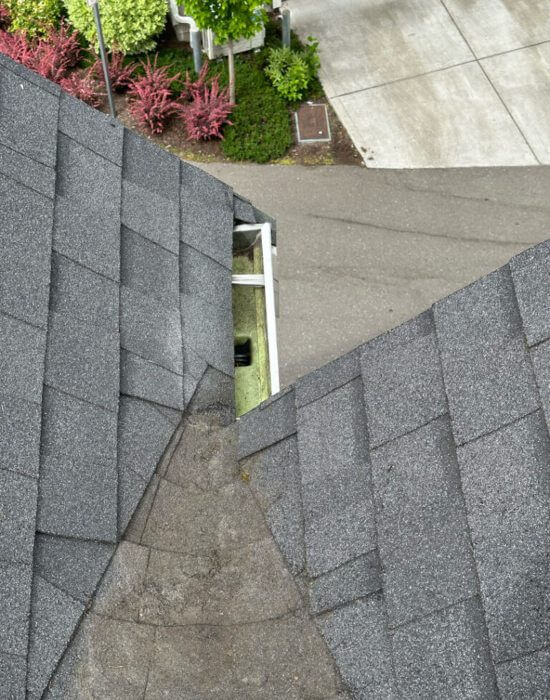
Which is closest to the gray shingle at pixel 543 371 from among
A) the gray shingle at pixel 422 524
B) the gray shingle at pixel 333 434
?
the gray shingle at pixel 422 524

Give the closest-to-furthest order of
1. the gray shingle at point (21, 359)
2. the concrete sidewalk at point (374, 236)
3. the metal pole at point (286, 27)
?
1. the gray shingle at point (21, 359)
2. the concrete sidewalk at point (374, 236)
3. the metal pole at point (286, 27)

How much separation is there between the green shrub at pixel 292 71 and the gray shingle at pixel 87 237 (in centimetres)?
835

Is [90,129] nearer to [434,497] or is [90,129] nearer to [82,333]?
[82,333]

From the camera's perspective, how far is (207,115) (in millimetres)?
12156

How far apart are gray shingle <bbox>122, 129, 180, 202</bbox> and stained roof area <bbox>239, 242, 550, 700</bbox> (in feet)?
5.71

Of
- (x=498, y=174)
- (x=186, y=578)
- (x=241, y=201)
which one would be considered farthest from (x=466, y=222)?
(x=186, y=578)

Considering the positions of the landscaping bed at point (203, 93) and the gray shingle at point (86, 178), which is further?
the landscaping bed at point (203, 93)

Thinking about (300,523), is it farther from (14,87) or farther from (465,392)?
(14,87)

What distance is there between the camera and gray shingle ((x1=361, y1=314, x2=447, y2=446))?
377cm

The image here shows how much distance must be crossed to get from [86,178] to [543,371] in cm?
281

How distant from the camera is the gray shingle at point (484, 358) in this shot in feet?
11.3

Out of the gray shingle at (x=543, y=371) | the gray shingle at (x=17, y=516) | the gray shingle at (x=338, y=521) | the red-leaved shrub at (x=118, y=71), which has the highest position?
the gray shingle at (x=543, y=371)

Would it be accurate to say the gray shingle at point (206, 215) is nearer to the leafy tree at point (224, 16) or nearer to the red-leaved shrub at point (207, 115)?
the leafy tree at point (224, 16)

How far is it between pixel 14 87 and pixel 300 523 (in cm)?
288
